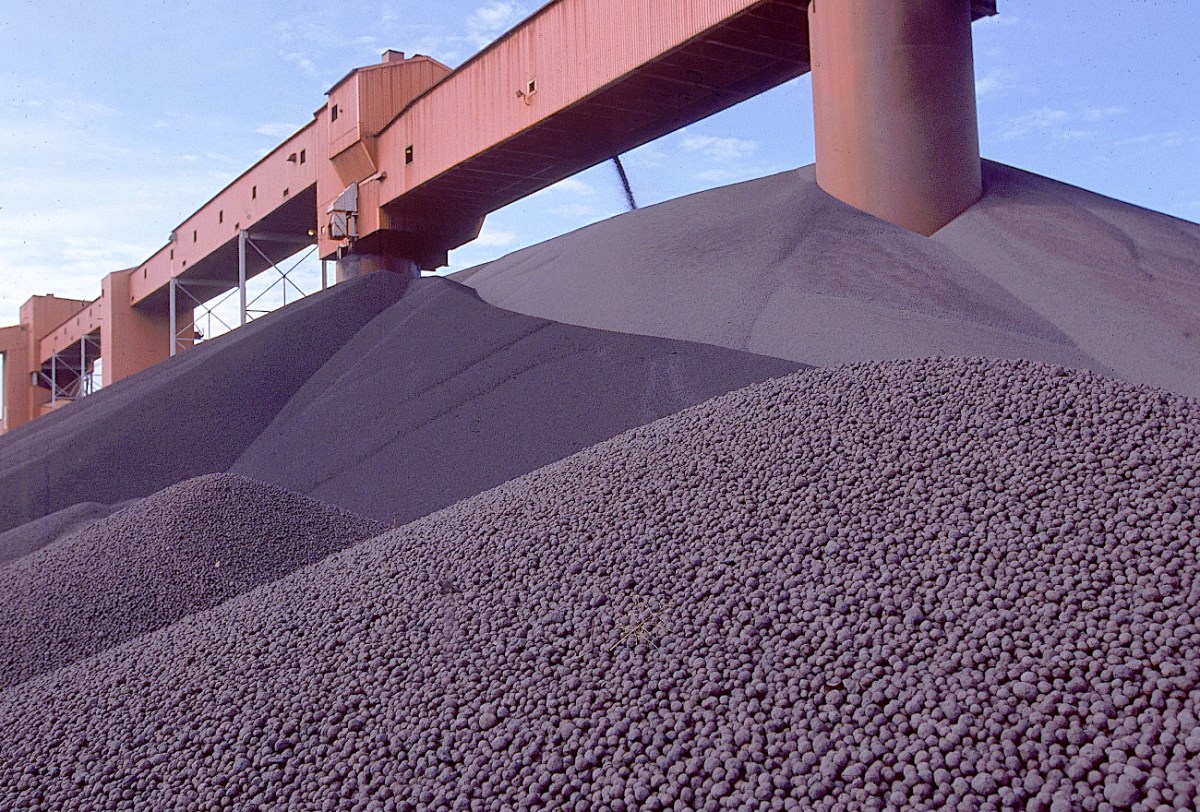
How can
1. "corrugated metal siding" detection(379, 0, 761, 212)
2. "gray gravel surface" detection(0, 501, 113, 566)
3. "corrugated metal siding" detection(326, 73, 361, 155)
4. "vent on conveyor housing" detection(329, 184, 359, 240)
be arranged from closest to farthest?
"gray gravel surface" detection(0, 501, 113, 566) < "corrugated metal siding" detection(379, 0, 761, 212) < "corrugated metal siding" detection(326, 73, 361, 155) < "vent on conveyor housing" detection(329, 184, 359, 240)

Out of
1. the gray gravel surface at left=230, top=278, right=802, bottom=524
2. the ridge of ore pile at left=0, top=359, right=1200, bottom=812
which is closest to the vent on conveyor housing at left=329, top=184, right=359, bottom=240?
the gray gravel surface at left=230, top=278, right=802, bottom=524

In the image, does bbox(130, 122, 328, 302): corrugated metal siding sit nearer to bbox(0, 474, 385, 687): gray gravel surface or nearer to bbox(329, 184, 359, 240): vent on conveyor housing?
bbox(329, 184, 359, 240): vent on conveyor housing

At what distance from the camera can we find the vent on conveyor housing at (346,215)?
42.7 feet

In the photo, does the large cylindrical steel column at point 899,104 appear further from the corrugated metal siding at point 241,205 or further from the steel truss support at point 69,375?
the steel truss support at point 69,375

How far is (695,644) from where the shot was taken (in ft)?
6.82

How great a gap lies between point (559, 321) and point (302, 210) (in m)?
9.71

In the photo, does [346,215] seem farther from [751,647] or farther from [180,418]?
[751,647]

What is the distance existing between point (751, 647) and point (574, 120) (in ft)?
29.7

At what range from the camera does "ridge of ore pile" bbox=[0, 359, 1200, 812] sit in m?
1.69

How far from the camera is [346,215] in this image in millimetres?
13109

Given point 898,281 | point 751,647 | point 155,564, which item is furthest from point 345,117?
point 751,647

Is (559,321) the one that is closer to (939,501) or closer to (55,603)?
(55,603)

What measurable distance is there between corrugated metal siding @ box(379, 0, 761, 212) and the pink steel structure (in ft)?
0.07

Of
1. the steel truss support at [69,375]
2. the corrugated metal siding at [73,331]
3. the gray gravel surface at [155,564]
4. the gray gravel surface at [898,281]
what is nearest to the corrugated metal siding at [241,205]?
the corrugated metal siding at [73,331]
